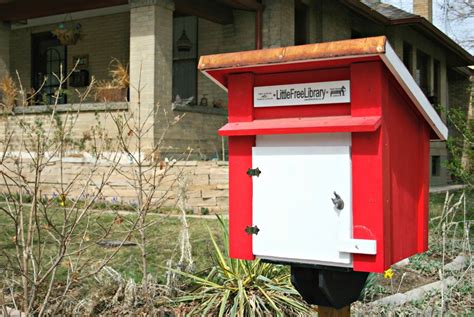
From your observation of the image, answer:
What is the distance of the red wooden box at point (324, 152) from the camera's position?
2322 mm

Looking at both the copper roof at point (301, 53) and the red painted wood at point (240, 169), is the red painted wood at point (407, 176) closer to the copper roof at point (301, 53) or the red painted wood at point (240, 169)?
the copper roof at point (301, 53)

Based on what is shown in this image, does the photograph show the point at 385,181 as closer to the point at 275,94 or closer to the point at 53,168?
the point at 275,94

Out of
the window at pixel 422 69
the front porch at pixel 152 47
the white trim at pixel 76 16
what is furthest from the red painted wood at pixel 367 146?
the window at pixel 422 69

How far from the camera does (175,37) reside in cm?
1455

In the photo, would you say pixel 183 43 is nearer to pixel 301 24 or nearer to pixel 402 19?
pixel 301 24

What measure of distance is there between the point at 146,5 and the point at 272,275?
27.0ft

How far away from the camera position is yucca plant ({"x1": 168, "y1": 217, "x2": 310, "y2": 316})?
4.24 meters

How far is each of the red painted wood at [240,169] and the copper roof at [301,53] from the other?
12 cm

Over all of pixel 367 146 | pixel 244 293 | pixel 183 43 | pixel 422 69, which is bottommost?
pixel 244 293

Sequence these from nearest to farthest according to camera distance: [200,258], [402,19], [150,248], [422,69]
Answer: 1. [200,258]
2. [150,248]
3. [402,19]
4. [422,69]

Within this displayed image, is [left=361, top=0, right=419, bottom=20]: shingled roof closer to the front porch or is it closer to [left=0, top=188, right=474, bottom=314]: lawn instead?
the front porch

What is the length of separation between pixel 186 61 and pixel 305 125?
12.2 metres

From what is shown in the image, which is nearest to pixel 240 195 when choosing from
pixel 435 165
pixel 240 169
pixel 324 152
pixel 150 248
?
pixel 240 169

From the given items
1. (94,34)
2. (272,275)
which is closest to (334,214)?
(272,275)
